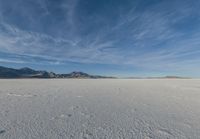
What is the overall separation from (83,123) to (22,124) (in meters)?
1.46

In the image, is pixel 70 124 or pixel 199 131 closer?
pixel 199 131

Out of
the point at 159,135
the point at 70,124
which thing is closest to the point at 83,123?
the point at 70,124

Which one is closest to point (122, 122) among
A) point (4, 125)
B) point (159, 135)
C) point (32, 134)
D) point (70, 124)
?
point (159, 135)

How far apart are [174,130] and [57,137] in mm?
2548

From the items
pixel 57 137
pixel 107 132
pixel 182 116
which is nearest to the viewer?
pixel 57 137

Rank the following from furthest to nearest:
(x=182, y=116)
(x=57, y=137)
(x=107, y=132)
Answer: (x=182, y=116) < (x=107, y=132) < (x=57, y=137)

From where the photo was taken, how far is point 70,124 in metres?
3.65

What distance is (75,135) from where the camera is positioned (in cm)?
303

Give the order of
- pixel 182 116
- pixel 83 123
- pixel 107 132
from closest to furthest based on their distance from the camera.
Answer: pixel 107 132 < pixel 83 123 < pixel 182 116

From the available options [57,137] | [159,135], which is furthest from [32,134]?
[159,135]

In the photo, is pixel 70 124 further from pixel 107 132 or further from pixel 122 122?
pixel 122 122

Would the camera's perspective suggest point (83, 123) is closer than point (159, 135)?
No

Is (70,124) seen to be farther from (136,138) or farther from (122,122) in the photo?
(136,138)

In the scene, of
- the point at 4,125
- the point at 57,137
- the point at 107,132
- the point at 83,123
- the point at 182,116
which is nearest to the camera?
the point at 57,137
